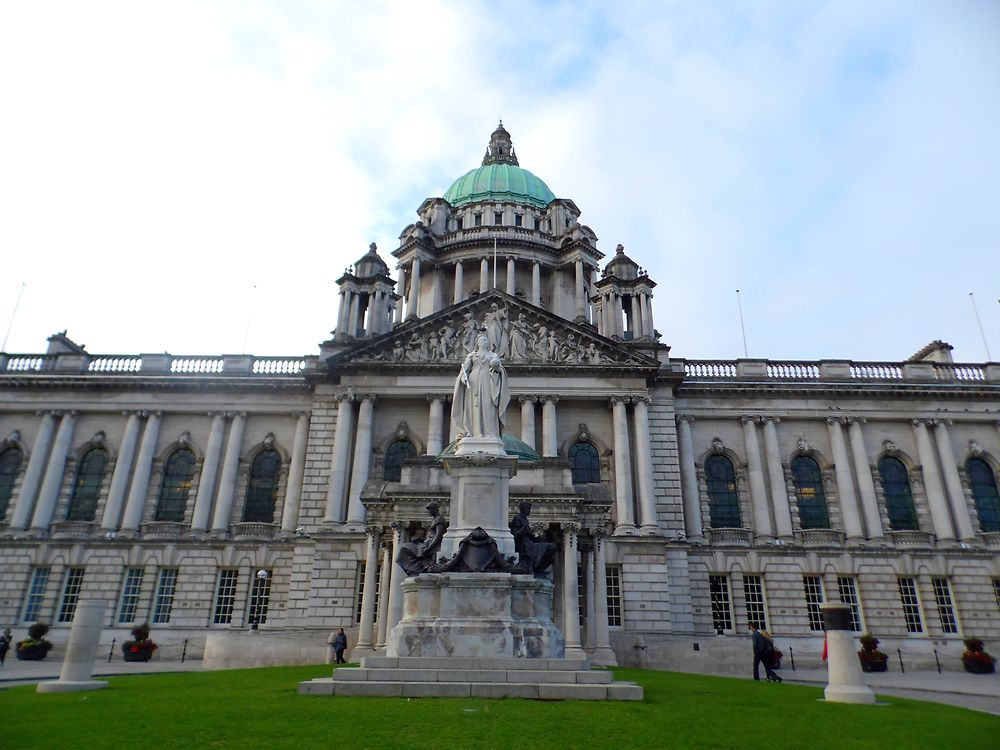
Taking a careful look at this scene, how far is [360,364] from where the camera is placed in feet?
123

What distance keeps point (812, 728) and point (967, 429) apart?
37.9 meters

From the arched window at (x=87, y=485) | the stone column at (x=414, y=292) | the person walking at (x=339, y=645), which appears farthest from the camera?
the stone column at (x=414, y=292)

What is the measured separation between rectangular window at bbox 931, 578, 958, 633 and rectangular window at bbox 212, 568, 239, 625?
121 feet

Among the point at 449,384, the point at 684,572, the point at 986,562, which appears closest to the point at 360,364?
the point at 449,384

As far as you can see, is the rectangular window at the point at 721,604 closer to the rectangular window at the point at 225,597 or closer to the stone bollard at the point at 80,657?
the rectangular window at the point at 225,597

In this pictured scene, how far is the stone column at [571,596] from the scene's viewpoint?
818 inches

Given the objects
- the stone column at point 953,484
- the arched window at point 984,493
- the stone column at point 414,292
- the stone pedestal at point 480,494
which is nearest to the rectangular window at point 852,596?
the stone column at point 953,484

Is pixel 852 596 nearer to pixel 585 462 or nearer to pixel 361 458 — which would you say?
pixel 585 462

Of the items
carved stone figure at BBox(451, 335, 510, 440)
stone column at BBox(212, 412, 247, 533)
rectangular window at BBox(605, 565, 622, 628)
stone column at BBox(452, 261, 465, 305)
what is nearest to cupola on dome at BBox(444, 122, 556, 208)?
stone column at BBox(452, 261, 465, 305)

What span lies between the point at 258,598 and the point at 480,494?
88.1 ft

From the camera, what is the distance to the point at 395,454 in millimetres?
37500

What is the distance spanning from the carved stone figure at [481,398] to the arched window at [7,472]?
36.4 metres

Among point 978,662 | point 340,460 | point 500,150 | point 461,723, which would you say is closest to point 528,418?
point 340,460

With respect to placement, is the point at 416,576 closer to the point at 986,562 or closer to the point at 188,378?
the point at 188,378
